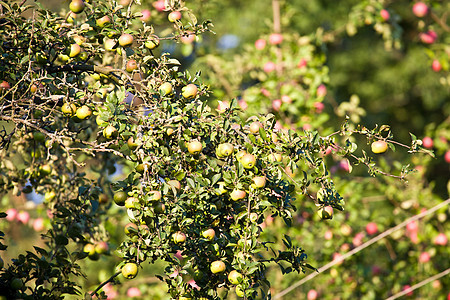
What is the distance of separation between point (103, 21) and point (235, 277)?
76cm

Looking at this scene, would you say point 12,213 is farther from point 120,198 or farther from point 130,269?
point 130,269

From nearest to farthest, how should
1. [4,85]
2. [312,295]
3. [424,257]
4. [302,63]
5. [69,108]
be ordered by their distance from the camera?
1. [69,108]
2. [4,85]
3. [312,295]
4. [424,257]
5. [302,63]

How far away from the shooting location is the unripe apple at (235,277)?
1.19m

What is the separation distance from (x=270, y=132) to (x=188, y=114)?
21 centimetres

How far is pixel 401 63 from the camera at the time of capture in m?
6.92

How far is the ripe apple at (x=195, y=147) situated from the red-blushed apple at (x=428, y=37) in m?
2.93

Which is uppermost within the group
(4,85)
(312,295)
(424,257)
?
(4,85)

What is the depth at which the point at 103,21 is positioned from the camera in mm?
1387

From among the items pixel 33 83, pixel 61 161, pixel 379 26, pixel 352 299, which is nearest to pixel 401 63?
pixel 379 26

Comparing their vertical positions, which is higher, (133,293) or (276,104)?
(276,104)

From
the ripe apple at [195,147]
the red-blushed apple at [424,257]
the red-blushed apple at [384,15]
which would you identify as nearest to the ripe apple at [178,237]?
the ripe apple at [195,147]

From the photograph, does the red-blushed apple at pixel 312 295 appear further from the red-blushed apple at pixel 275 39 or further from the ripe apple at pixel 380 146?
the ripe apple at pixel 380 146

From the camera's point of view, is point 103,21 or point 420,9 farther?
point 420,9

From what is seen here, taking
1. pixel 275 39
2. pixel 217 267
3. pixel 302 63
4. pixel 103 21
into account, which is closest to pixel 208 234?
pixel 217 267
